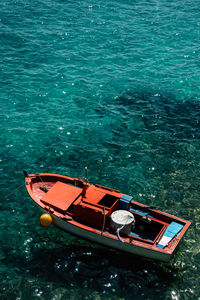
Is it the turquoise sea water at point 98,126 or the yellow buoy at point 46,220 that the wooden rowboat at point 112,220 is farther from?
the turquoise sea water at point 98,126

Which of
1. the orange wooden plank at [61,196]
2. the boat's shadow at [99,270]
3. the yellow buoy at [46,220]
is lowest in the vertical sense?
the boat's shadow at [99,270]

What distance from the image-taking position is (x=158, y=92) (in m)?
41.5

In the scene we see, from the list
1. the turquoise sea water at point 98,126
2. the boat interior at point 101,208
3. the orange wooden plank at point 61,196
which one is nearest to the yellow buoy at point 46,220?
the boat interior at point 101,208

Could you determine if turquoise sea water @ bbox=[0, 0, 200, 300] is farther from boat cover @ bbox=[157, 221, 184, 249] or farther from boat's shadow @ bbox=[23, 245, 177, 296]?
boat cover @ bbox=[157, 221, 184, 249]

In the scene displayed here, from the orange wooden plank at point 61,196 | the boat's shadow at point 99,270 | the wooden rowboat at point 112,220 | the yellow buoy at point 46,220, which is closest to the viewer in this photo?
the boat's shadow at point 99,270

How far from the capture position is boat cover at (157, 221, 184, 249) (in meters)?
22.2

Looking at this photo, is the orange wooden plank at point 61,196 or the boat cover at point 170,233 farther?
the orange wooden plank at point 61,196

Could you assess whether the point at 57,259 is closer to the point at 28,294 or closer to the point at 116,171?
the point at 28,294

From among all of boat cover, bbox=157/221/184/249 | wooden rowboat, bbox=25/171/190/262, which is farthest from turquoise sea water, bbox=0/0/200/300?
boat cover, bbox=157/221/184/249

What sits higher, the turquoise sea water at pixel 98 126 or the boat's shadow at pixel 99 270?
the turquoise sea water at pixel 98 126

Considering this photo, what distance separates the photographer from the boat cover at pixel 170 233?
72.9 feet

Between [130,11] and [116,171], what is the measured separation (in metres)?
42.3

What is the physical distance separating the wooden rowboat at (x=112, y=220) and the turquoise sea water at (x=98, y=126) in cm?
123

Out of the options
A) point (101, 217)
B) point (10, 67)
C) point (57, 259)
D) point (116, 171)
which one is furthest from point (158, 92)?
point (57, 259)
